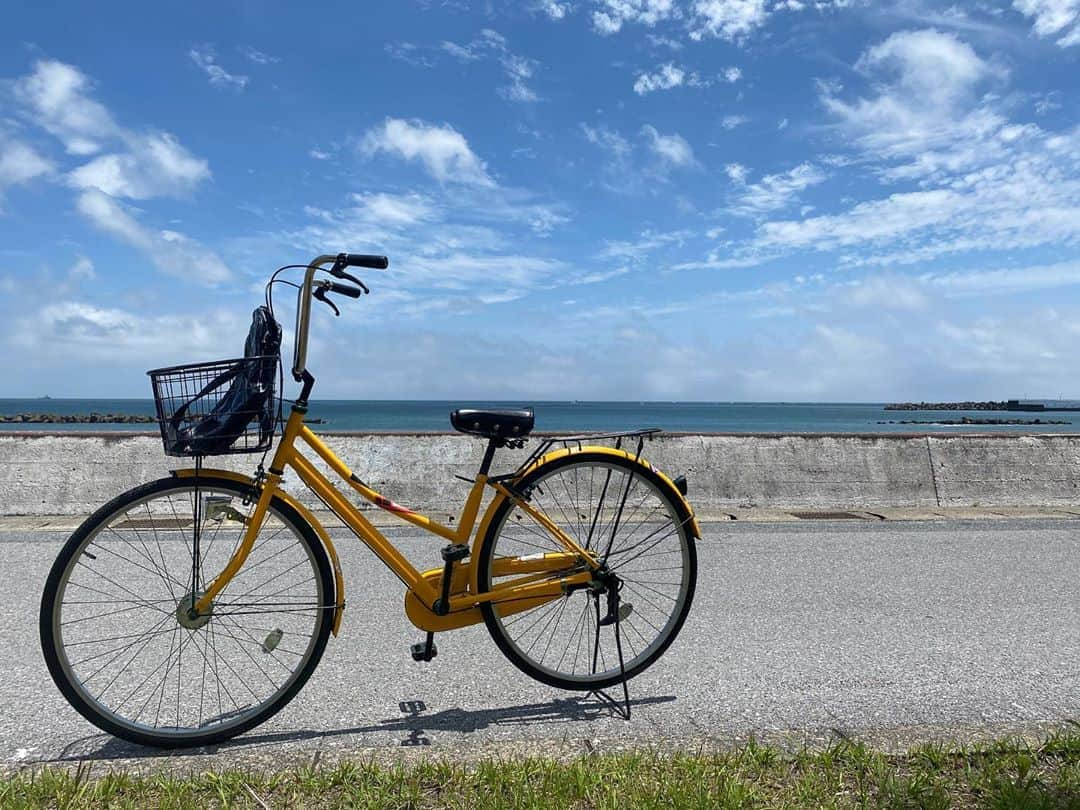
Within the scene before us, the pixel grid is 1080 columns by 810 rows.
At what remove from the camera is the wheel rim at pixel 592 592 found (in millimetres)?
3434

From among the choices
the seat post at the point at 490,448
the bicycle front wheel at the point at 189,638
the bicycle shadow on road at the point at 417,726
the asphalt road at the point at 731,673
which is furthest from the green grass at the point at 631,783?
the seat post at the point at 490,448

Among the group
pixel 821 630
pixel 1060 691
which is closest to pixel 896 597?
pixel 821 630

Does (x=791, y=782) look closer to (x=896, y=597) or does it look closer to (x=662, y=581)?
(x=662, y=581)

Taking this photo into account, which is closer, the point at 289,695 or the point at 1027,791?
the point at 1027,791

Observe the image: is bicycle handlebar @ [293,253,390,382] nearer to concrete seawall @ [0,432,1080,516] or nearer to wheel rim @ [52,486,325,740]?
wheel rim @ [52,486,325,740]

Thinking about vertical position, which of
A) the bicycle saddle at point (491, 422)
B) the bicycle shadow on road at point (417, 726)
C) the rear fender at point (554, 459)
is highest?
the bicycle saddle at point (491, 422)

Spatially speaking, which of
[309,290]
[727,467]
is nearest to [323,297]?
[309,290]

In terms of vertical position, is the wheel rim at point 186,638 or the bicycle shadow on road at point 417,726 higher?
the wheel rim at point 186,638

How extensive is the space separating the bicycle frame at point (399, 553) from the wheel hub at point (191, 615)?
20 millimetres

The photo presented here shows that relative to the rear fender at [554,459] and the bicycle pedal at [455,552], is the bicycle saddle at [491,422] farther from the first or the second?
the bicycle pedal at [455,552]

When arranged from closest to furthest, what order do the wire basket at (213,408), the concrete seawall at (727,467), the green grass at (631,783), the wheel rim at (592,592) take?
the green grass at (631,783) → the wire basket at (213,408) → the wheel rim at (592,592) → the concrete seawall at (727,467)

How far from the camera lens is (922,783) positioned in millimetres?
2414

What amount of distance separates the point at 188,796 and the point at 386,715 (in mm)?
1006

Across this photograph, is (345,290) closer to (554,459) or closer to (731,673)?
(554,459)
